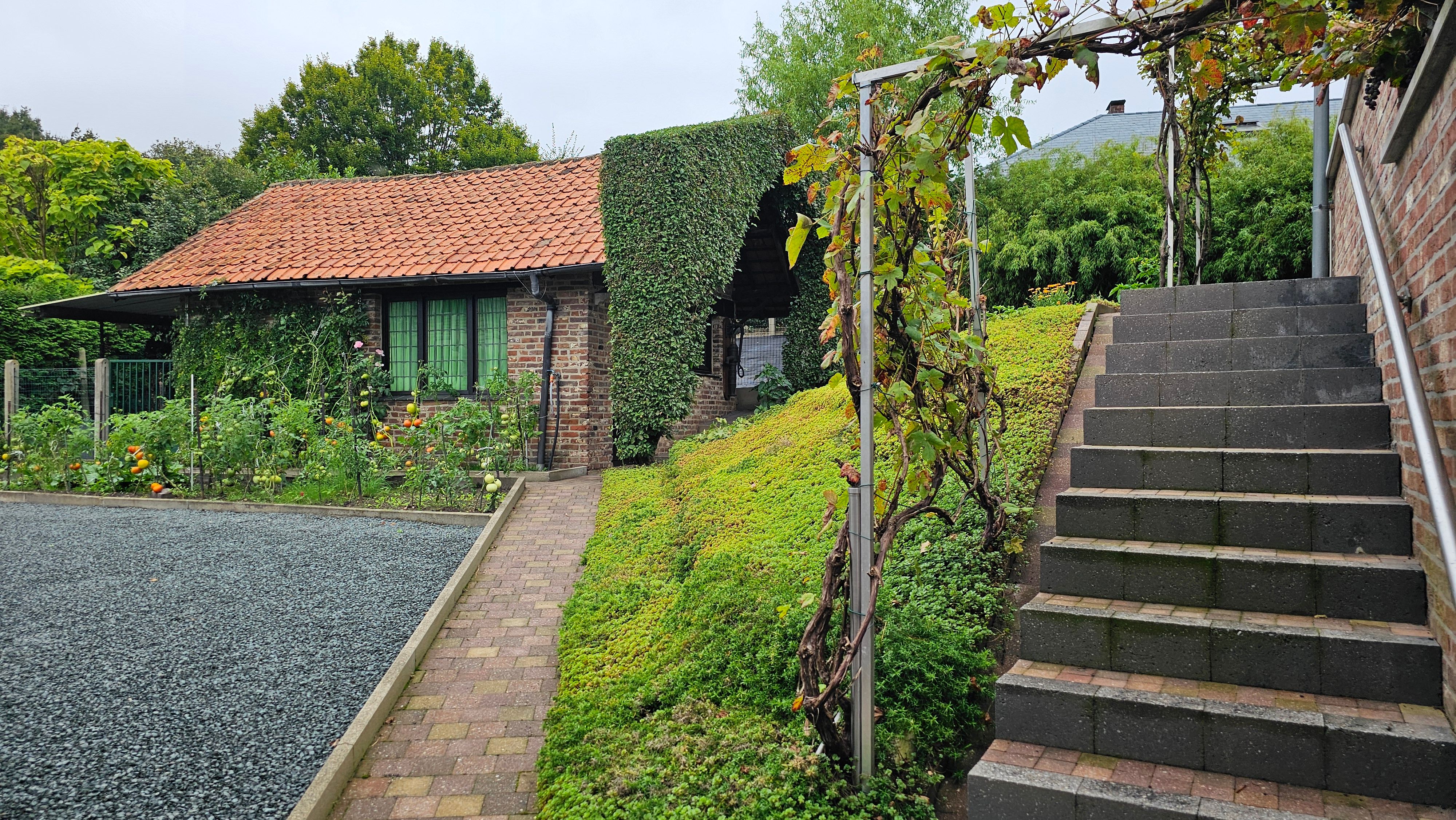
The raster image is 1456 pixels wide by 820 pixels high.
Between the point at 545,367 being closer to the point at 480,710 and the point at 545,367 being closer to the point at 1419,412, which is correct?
the point at 480,710

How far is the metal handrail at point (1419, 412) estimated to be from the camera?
1817 mm

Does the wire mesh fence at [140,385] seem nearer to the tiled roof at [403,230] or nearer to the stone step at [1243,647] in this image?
the tiled roof at [403,230]

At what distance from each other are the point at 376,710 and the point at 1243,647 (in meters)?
3.62

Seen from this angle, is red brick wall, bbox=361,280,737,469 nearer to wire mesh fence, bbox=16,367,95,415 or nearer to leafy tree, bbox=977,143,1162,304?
wire mesh fence, bbox=16,367,95,415

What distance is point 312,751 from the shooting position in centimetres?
351

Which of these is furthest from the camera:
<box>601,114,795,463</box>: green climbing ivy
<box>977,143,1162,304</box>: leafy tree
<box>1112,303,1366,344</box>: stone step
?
<box>977,143,1162,304</box>: leafy tree

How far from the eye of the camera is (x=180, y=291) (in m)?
11.9

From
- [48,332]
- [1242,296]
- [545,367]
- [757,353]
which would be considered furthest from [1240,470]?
[48,332]

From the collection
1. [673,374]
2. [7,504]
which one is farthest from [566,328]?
[7,504]

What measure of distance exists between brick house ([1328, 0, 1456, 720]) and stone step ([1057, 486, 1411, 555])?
108 mm

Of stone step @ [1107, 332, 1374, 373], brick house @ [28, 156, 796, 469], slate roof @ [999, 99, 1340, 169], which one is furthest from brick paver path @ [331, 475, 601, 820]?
slate roof @ [999, 99, 1340, 169]

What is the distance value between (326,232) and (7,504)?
5809 mm

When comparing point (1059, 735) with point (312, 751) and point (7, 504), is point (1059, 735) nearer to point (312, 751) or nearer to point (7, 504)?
point (312, 751)

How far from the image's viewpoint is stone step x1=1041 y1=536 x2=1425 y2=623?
105 inches
